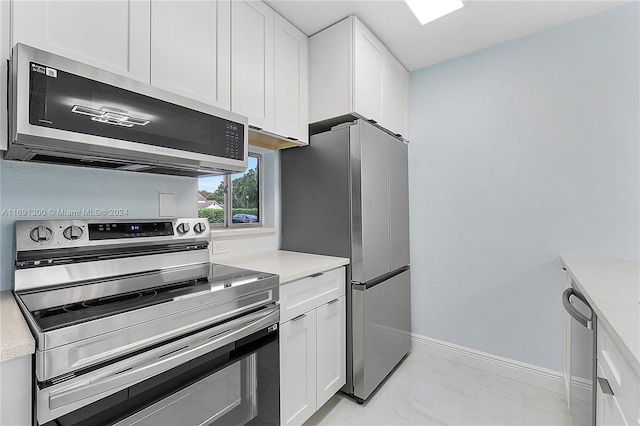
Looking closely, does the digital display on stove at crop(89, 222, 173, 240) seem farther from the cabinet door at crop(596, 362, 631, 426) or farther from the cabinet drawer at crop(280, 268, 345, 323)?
the cabinet door at crop(596, 362, 631, 426)

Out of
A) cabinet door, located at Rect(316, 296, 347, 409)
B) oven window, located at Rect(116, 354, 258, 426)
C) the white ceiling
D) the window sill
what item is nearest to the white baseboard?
cabinet door, located at Rect(316, 296, 347, 409)

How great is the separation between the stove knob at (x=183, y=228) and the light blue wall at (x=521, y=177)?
5.99 ft

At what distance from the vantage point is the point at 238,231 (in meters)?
1.89

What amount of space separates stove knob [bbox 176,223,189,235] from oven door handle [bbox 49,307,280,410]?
0.63 metres

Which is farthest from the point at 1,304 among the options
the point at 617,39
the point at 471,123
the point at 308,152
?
the point at 617,39

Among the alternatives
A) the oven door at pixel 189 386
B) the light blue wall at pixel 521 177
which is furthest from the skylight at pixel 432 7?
the oven door at pixel 189 386

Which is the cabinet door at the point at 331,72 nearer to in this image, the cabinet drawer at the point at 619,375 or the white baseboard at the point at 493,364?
the cabinet drawer at the point at 619,375

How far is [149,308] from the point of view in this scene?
34.5 inches

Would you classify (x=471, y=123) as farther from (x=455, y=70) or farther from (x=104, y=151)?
(x=104, y=151)

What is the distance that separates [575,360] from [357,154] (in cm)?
150

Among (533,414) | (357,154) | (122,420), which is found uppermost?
Result: (357,154)

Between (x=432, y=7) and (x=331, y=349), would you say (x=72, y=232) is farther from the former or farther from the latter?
(x=432, y=7)

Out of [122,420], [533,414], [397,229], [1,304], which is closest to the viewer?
[122,420]

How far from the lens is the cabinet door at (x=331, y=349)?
1.63m
